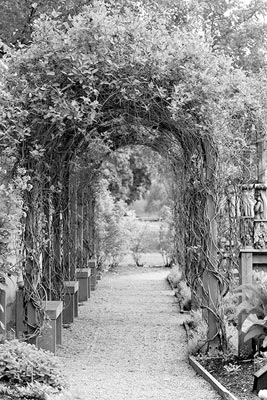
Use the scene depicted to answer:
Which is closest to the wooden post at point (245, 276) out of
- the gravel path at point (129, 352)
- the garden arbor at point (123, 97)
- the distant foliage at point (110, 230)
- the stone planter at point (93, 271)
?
the garden arbor at point (123, 97)

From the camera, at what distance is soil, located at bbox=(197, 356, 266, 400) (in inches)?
279

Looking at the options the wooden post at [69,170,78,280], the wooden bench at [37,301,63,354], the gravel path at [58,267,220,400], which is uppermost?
the wooden post at [69,170,78,280]

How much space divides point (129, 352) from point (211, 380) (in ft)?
7.30

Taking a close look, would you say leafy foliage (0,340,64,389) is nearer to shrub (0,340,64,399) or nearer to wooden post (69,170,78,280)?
shrub (0,340,64,399)

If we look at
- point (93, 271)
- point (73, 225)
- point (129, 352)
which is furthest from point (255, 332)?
point (93, 271)

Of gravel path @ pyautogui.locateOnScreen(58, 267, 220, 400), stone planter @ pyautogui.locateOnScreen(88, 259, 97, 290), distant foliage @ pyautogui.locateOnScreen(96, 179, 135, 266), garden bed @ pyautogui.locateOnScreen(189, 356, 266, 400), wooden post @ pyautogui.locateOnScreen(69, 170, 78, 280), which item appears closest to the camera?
garden bed @ pyautogui.locateOnScreen(189, 356, 266, 400)

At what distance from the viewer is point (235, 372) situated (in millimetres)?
7965

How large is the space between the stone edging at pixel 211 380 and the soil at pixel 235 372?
7 centimetres

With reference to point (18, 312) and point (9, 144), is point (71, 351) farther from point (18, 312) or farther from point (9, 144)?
point (9, 144)

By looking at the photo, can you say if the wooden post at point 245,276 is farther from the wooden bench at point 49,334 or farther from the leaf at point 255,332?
the wooden bench at point 49,334

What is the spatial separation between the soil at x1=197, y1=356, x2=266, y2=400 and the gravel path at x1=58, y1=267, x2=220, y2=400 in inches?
7.3

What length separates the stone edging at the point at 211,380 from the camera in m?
6.89

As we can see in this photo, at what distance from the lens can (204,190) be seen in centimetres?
934

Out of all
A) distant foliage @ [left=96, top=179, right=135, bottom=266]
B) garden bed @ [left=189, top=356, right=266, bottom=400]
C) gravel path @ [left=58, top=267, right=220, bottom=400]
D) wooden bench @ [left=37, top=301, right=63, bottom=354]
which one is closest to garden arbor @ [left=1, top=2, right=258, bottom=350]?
wooden bench @ [left=37, top=301, right=63, bottom=354]
